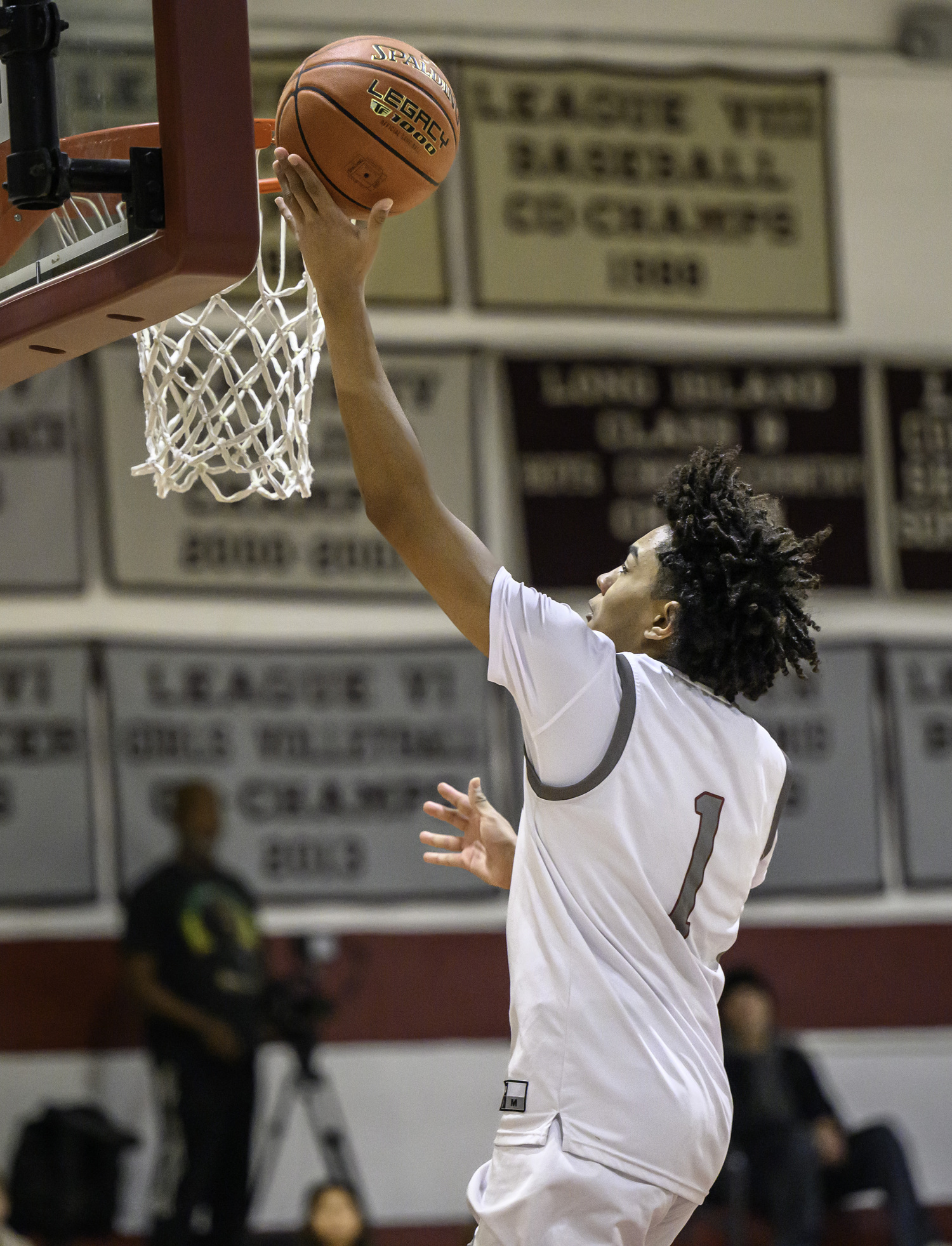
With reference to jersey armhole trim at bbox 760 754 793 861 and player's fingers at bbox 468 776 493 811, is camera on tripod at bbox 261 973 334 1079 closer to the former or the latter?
player's fingers at bbox 468 776 493 811

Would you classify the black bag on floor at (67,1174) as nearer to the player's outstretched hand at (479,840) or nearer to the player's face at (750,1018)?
the player's face at (750,1018)

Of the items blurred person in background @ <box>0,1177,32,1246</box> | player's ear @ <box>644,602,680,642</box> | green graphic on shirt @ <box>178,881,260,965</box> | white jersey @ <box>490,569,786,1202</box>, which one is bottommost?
blurred person in background @ <box>0,1177,32,1246</box>

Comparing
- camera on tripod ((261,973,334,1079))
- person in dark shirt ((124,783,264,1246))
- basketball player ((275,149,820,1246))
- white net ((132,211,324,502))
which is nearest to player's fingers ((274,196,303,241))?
basketball player ((275,149,820,1246))

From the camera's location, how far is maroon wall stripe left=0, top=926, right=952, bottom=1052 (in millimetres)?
6496

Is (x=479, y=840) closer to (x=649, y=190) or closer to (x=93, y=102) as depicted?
(x=93, y=102)

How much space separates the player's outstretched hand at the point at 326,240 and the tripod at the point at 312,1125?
458cm

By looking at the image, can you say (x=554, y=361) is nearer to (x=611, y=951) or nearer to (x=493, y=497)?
(x=493, y=497)

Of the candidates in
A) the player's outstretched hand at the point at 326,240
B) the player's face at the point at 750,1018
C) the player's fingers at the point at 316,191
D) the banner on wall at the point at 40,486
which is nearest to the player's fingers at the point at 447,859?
the player's outstretched hand at the point at 326,240

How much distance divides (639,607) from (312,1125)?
15.2 feet

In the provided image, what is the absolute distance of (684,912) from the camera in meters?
2.40

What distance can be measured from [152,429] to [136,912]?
11.6ft

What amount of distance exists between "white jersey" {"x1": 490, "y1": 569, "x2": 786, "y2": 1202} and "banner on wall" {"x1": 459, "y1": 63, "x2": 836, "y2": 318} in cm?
508

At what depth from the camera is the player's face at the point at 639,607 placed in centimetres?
253

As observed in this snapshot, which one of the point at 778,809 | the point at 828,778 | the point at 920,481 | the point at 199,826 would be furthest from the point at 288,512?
the point at 778,809
